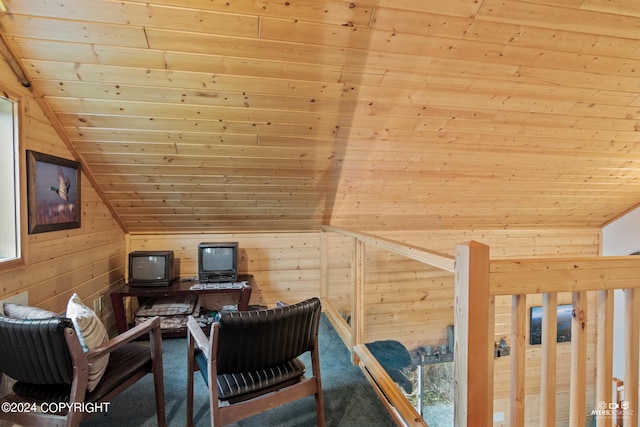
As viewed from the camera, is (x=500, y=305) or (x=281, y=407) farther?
(x=500, y=305)

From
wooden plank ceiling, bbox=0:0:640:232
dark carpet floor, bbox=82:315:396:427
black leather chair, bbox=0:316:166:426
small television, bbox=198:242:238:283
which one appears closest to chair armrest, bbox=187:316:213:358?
black leather chair, bbox=0:316:166:426

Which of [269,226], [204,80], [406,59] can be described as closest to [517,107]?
[406,59]

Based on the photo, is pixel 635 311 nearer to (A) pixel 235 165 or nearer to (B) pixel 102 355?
(B) pixel 102 355

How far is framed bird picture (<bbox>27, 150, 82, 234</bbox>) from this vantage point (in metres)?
1.95

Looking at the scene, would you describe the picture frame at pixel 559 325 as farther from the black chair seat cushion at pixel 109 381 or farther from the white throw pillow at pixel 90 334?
the white throw pillow at pixel 90 334

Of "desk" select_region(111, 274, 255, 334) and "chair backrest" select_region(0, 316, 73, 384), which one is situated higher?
"chair backrest" select_region(0, 316, 73, 384)

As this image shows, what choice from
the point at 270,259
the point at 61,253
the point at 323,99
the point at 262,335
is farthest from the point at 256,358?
the point at 270,259

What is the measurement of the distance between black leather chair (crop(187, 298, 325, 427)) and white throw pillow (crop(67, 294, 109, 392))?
408 millimetres

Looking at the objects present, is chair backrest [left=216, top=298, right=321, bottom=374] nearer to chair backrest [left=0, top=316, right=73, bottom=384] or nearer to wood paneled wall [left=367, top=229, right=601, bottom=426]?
chair backrest [left=0, top=316, right=73, bottom=384]

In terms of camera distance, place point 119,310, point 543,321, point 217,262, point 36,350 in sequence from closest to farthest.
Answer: point 543,321 < point 36,350 < point 119,310 < point 217,262

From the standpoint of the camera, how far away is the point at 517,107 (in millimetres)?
2473

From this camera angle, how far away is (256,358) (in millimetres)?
1387

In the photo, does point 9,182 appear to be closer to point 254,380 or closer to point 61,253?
point 61,253

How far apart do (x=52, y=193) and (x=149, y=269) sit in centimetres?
118
